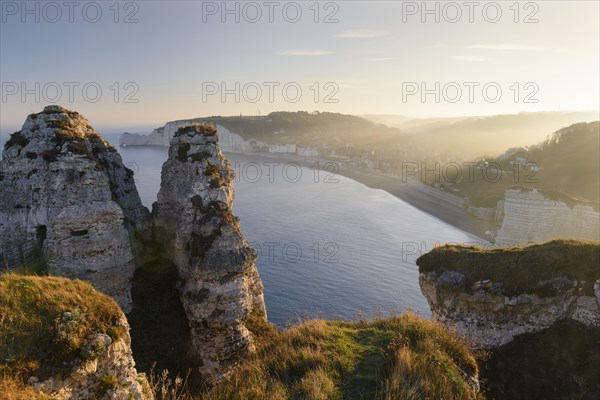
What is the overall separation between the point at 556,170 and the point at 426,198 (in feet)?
89.7

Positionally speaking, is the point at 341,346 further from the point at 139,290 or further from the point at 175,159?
the point at 175,159

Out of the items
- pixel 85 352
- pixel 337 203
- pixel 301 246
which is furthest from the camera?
pixel 337 203

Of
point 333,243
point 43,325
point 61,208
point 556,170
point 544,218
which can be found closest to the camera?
point 43,325

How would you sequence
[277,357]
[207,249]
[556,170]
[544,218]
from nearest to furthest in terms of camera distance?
[277,357] < [207,249] < [544,218] < [556,170]

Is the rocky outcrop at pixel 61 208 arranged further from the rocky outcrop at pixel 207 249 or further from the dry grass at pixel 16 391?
the dry grass at pixel 16 391

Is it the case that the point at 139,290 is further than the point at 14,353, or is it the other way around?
the point at 139,290

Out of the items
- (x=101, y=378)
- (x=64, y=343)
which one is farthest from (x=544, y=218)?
(x=64, y=343)

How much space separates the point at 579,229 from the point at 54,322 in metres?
56.4

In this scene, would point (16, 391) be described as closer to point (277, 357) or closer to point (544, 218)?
point (277, 357)

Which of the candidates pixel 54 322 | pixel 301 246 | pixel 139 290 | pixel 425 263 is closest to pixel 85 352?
pixel 54 322

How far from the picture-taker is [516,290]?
728 inches

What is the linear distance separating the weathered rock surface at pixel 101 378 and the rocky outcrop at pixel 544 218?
171 ft

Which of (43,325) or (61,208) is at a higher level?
(61,208)

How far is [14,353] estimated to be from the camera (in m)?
7.45
